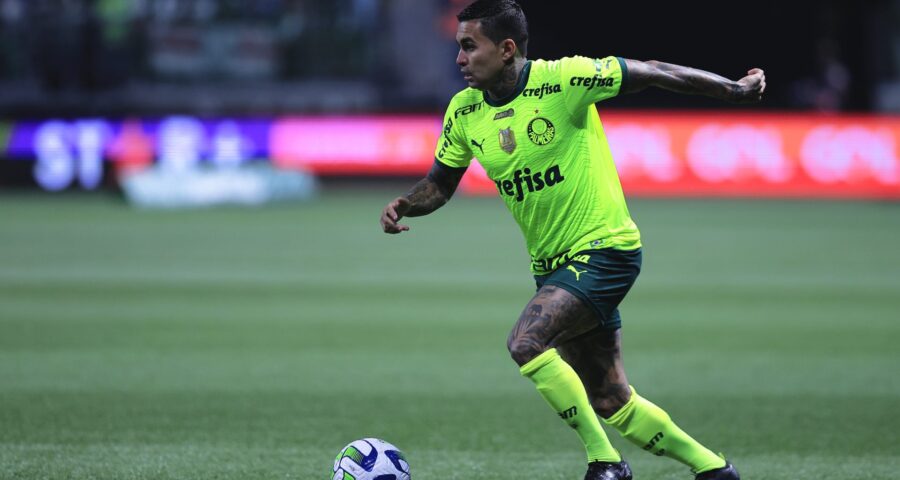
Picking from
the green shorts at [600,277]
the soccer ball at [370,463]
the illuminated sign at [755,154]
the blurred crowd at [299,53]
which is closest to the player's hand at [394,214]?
the green shorts at [600,277]

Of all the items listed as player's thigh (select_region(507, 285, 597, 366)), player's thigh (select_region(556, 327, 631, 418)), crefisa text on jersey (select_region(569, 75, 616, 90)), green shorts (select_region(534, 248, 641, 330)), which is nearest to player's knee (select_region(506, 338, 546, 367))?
player's thigh (select_region(507, 285, 597, 366))

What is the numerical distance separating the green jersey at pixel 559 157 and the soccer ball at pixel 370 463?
1030 mm

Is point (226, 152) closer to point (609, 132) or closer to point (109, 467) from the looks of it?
point (609, 132)

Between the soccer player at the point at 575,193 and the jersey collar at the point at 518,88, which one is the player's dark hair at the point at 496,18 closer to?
the soccer player at the point at 575,193

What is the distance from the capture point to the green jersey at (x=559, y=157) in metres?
5.12

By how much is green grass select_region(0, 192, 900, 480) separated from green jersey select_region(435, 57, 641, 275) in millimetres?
1297

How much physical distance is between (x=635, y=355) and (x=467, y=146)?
423cm

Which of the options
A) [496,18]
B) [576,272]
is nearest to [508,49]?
[496,18]

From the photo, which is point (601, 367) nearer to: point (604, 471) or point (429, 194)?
point (604, 471)

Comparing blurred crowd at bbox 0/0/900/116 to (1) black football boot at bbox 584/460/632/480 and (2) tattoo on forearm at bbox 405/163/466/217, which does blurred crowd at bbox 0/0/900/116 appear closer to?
(2) tattoo on forearm at bbox 405/163/466/217

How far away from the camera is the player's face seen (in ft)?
16.8

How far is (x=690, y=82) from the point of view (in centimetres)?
500

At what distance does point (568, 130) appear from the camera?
5.15 metres

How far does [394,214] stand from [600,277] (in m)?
0.93
